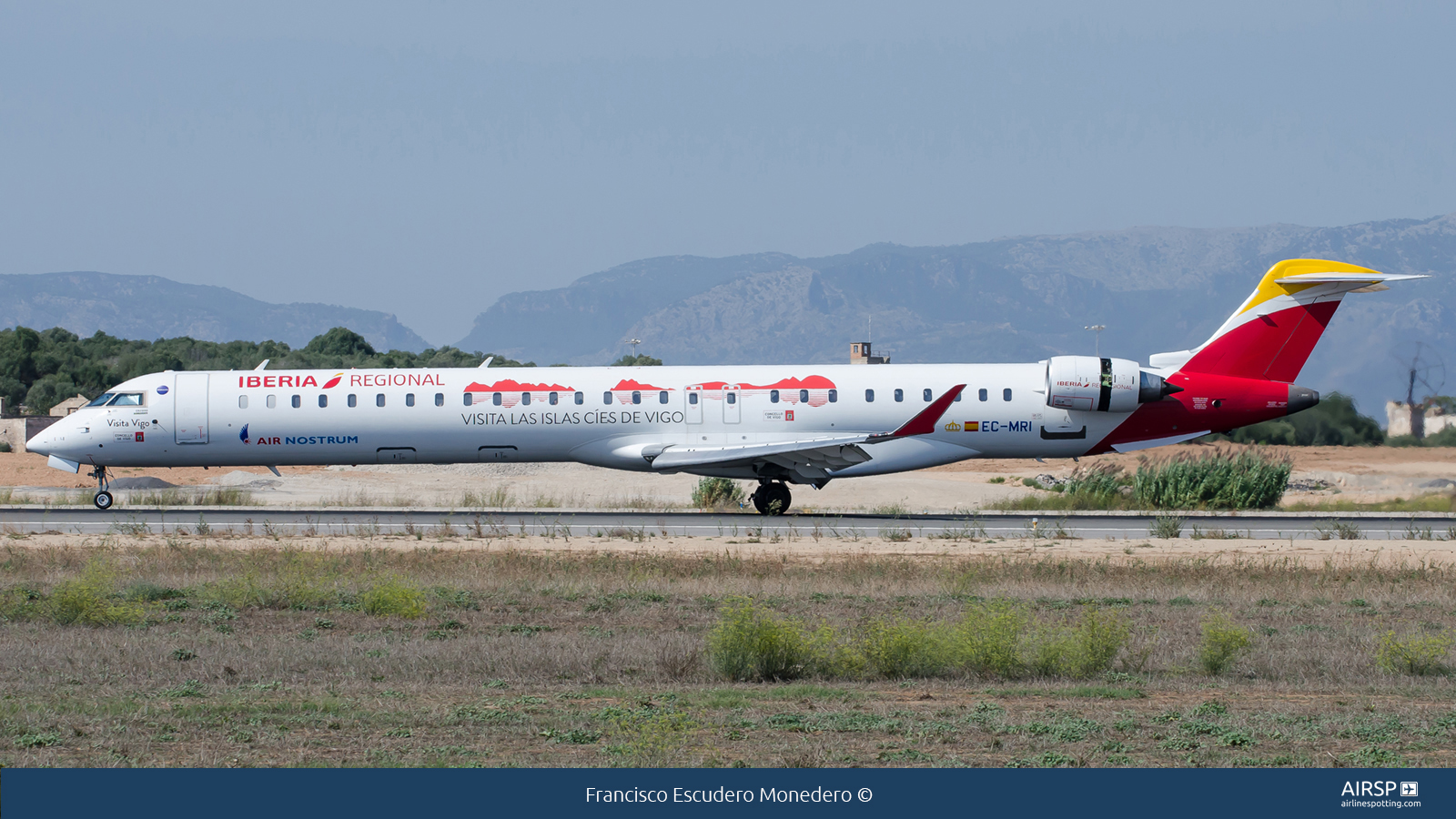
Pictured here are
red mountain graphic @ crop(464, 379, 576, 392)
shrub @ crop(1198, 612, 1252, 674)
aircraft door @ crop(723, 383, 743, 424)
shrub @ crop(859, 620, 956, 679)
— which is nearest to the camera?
shrub @ crop(859, 620, 956, 679)

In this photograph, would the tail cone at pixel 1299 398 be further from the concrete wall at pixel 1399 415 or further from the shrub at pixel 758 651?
the concrete wall at pixel 1399 415

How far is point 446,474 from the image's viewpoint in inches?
1951

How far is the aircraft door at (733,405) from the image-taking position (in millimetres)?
31047

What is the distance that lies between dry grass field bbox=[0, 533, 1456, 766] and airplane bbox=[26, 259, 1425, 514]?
8111 millimetres

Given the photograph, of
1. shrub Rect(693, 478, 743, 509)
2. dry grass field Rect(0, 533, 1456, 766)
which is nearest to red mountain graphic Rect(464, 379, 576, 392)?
shrub Rect(693, 478, 743, 509)

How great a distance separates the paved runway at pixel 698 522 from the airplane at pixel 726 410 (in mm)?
1343

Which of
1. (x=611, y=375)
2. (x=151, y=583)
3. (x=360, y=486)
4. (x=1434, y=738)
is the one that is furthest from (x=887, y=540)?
(x=360, y=486)

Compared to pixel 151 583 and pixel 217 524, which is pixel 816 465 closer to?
pixel 217 524

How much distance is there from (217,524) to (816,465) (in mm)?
13067

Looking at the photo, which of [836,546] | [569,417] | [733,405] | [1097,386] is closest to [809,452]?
[733,405]

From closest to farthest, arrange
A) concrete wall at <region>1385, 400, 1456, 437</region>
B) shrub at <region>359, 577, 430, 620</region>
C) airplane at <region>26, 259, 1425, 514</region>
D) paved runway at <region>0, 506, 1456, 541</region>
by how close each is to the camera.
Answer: shrub at <region>359, 577, 430, 620</region>
paved runway at <region>0, 506, 1456, 541</region>
airplane at <region>26, 259, 1425, 514</region>
concrete wall at <region>1385, 400, 1456, 437</region>

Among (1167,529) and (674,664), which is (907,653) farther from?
(1167,529)

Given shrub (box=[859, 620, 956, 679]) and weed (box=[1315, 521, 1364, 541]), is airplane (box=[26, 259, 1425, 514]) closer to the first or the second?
weed (box=[1315, 521, 1364, 541])

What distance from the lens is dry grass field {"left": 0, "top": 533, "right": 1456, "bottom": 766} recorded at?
9688 millimetres
